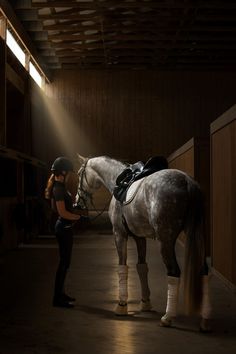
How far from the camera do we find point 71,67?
15961 mm

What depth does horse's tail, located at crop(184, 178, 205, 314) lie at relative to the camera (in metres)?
4.16

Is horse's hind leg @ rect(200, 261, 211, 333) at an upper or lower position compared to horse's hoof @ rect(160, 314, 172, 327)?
upper

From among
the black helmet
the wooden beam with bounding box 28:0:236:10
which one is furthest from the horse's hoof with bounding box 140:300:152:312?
the wooden beam with bounding box 28:0:236:10

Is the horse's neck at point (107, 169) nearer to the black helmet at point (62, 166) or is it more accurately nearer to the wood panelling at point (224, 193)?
the black helmet at point (62, 166)

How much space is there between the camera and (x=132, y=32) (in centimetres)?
1382

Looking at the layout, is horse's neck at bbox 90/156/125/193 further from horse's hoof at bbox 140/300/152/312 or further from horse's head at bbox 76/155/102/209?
horse's hoof at bbox 140/300/152/312

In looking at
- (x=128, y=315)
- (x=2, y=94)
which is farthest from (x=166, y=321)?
(x=2, y=94)

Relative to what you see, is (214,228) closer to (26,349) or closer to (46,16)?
(26,349)

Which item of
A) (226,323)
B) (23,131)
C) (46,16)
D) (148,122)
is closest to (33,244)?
(23,131)

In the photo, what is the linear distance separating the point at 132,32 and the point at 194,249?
1066 centimetres

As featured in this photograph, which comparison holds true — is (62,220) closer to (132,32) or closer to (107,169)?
(107,169)

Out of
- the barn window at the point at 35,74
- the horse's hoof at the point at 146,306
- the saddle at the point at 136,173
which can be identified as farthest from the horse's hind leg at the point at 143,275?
the barn window at the point at 35,74

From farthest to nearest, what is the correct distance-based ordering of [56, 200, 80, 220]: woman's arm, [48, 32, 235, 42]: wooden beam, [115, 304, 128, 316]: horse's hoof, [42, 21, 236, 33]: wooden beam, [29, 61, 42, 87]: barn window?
[29, 61, 42, 87]: barn window < [48, 32, 235, 42]: wooden beam < [42, 21, 236, 33]: wooden beam < [56, 200, 80, 220]: woman's arm < [115, 304, 128, 316]: horse's hoof

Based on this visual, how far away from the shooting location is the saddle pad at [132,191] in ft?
15.7
